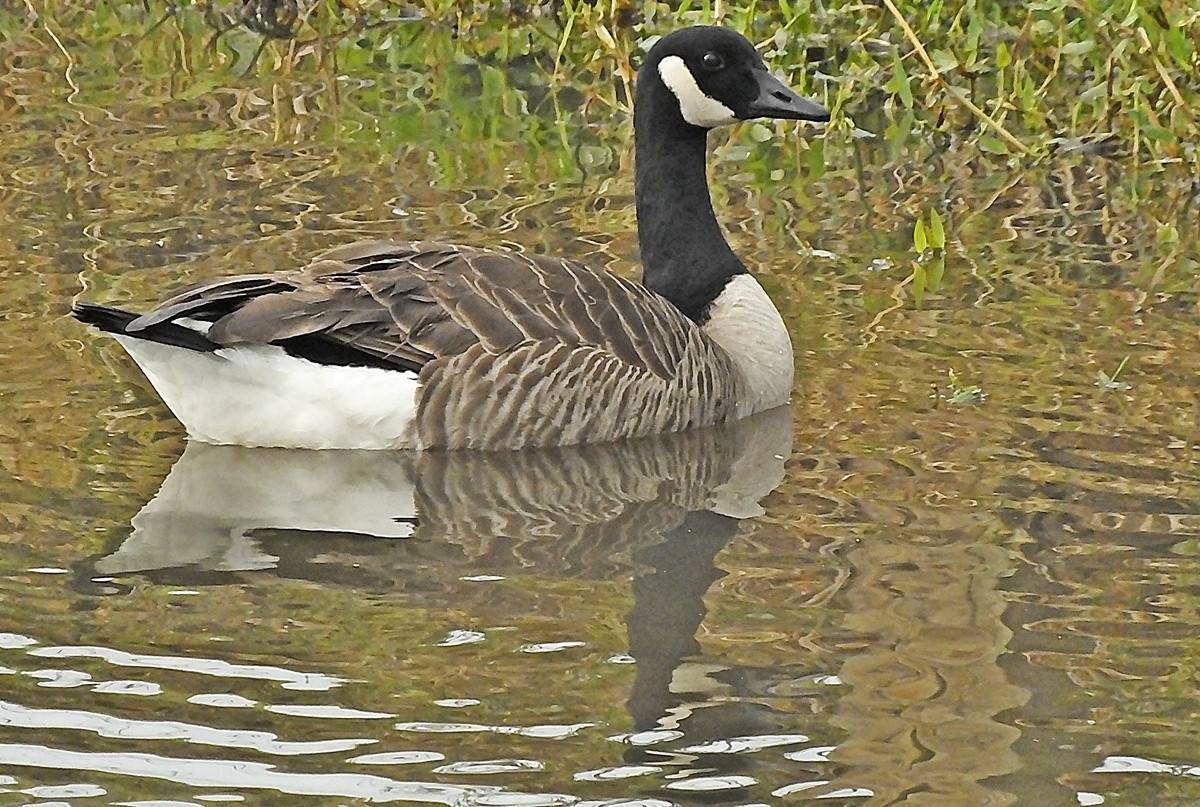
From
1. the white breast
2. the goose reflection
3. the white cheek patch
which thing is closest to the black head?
the white cheek patch

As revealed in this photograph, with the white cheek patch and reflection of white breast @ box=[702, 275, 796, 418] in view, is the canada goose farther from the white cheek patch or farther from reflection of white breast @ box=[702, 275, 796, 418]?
the white cheek patch

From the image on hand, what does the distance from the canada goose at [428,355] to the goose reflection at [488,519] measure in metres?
0.11

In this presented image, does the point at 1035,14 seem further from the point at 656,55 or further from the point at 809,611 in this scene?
the point at 809,611

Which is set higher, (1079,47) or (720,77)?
(1079,47)

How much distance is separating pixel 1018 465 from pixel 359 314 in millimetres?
2455

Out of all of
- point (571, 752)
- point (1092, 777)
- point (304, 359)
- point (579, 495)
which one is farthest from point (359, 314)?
point (1092, 777)

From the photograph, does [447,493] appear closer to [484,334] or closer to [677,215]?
[484,334]

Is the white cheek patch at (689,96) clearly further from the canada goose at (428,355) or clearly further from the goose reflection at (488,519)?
the goose reflection at (488,519)

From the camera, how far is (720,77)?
29.3 ft

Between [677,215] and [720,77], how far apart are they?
2.03 feet

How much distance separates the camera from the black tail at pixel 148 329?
24.4 feet

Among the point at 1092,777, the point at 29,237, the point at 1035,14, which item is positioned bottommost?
the point at 1092,777

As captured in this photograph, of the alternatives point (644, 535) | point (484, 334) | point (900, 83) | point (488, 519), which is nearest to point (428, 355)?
point (484, 334)

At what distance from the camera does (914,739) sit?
5559 millimetres
